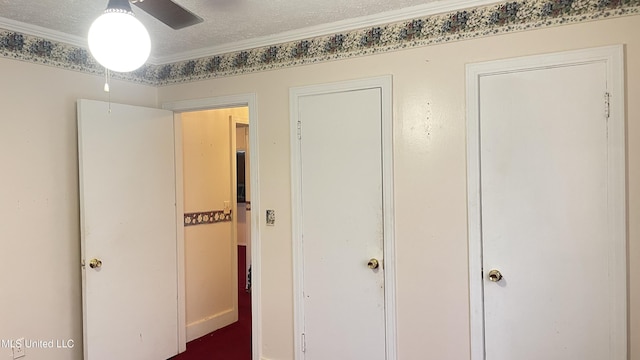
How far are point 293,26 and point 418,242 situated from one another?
5.18 ft

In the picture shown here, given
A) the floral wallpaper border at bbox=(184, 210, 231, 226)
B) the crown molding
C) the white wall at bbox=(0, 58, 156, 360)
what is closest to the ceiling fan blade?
the crown molding

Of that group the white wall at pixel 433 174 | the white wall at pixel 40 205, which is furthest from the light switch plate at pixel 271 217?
the white wall at pixel 40 205

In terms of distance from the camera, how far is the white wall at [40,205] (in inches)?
95.0

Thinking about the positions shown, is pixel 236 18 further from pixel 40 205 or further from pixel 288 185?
pixel 40 205

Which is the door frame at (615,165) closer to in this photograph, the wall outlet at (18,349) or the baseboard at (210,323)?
the baseboard at (210,323)

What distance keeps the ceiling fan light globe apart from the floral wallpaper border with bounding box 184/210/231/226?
2.25m

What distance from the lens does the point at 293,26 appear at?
8.45 feet

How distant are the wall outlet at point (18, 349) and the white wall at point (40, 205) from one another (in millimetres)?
34

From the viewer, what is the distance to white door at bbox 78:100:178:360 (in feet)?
8.69

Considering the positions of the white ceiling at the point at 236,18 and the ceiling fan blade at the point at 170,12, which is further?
the white ceiling at the point at 236,18

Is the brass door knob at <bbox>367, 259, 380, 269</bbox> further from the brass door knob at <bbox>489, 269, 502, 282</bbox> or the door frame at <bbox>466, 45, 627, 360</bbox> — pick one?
the door frame at <bbox>466, 45, 627, 360</bbox>

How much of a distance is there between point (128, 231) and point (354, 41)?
6.79 ft

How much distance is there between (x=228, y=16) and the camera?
237cm

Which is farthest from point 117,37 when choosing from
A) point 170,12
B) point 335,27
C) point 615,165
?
point 615,165
